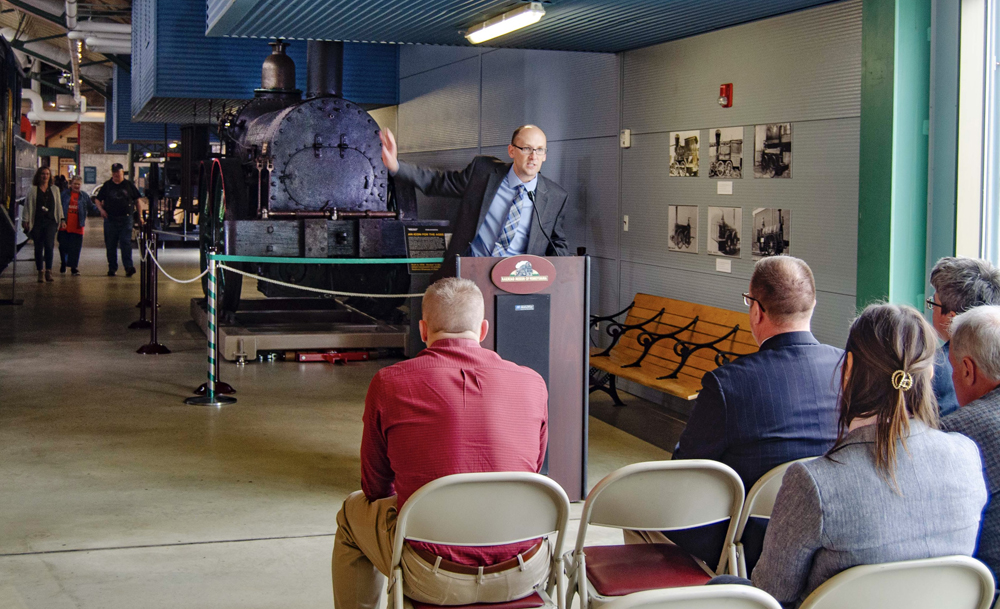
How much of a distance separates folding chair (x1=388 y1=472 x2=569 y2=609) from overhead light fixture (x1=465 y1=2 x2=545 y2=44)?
3763 millimetres

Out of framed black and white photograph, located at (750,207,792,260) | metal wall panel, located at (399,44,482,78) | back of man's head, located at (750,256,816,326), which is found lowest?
back of man's head, located at (750,256,816,326)

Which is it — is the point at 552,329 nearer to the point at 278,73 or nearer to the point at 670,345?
the point at 670,345

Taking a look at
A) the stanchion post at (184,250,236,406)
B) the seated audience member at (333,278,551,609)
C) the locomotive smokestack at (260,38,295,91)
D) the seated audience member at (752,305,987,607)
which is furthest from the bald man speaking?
the locomotive smokestack at (260,38,295,91)

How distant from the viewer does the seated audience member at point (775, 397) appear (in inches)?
103

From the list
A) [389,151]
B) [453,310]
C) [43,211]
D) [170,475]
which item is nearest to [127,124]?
[43,211]

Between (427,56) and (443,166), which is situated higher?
(427,56)

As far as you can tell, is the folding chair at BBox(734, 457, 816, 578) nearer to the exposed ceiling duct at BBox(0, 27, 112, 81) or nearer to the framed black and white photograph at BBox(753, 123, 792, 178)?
the framed black and white photograph at BBox(753, 123, 792, 178)

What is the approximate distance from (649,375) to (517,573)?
11.9 feet

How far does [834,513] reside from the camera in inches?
75.8

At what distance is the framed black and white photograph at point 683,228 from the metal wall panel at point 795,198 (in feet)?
0.13

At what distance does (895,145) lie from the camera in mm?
4488

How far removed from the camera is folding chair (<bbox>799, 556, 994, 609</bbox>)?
188 cm

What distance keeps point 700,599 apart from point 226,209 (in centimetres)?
810

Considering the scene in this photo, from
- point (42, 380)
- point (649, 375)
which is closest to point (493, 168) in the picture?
point (649, 375)
